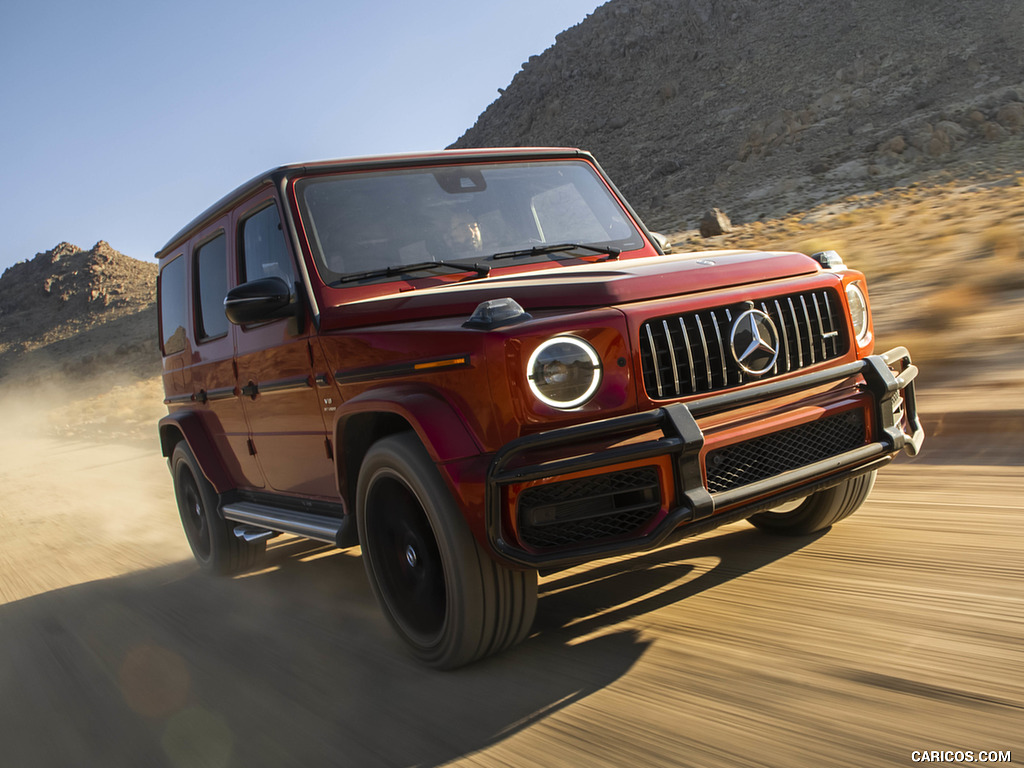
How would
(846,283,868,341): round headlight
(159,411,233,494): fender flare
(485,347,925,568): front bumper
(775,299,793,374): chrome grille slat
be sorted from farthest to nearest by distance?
(159,411,233,494): fender flare, (846,283,868,341): round headlight, (775,299,793,374): chrome grille slat, (485,347,925,568): front bumper

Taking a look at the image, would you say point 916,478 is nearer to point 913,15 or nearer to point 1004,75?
point 1004,75

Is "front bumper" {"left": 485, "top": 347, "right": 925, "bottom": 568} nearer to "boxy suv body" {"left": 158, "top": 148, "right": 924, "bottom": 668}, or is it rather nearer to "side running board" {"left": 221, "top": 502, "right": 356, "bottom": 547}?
"boxy suv body" {"left": 158, "top": 148, "right": 924, "bottom": 668}

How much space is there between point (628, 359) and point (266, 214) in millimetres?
1975

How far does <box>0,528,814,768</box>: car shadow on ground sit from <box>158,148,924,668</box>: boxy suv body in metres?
0.21

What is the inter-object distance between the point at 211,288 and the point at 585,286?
8.79 feet

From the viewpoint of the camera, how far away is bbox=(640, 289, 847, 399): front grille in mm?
2857

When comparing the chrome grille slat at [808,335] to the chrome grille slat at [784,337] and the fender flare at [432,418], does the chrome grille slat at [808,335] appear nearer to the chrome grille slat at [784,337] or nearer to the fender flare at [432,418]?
the chrome grille slat at [784,337]

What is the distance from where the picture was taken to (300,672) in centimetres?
344

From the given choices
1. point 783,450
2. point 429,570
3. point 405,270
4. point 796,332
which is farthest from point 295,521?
point 796,332

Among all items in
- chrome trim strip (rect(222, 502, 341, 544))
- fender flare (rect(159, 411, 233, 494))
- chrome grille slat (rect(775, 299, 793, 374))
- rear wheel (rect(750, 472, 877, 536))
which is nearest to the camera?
chrome grille slat (rect(775, 299, 793, 374))

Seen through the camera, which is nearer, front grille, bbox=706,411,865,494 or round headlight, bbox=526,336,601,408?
round headlight, bbox=526,336,601,408

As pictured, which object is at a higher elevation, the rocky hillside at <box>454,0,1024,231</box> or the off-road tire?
the rocky hillside at <box>454,0,1024,231</box>

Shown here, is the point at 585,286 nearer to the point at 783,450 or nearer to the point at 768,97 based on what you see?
the point at 783,450

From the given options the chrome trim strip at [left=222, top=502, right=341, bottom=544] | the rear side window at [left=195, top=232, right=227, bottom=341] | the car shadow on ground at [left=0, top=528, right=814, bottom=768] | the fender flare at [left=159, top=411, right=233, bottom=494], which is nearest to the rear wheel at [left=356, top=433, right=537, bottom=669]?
the car shadow on ground at [left=0, top=528, right=814, bottom=768]
